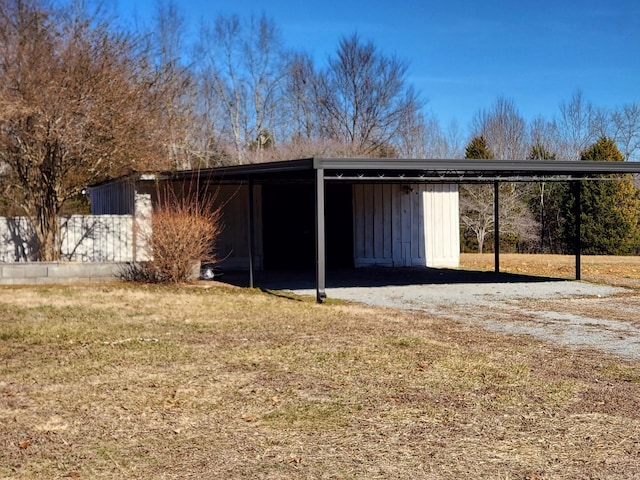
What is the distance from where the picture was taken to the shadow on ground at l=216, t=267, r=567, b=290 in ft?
51.7

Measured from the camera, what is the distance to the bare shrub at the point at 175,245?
1444 cm

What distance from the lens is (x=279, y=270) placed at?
19.7 m

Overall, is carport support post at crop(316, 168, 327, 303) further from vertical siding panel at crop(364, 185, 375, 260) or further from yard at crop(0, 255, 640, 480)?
vertical siding panel at crop(364, 185, 375, 260)

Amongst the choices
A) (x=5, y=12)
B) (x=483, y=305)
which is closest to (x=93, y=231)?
(x=5, y=12)

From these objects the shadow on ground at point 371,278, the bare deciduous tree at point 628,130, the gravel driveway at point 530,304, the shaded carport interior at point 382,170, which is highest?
the bare deciduous tree at point 628,130

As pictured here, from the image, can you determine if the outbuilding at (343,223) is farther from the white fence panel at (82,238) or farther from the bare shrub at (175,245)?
the bare shrub at (175,245)

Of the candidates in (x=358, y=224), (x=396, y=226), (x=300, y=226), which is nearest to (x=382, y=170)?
(x=358, y=224)

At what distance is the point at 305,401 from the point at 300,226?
1475 centimetres

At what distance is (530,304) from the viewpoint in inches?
480

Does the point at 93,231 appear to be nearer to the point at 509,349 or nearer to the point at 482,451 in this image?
the point at 509,349

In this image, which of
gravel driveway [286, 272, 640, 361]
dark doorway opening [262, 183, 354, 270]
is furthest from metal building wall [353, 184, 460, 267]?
gravel driveway [286, 272, 640, 361]

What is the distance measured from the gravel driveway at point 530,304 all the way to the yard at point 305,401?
65 centimetres

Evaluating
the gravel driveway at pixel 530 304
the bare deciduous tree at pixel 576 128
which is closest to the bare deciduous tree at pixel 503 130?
the bare deciduous tree at pixel 576 128

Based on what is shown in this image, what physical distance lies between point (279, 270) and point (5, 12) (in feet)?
29.6
